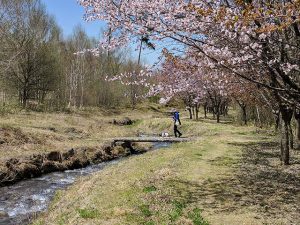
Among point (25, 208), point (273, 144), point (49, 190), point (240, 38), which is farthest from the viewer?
point (273, 144)

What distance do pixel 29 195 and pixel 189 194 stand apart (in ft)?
26.6

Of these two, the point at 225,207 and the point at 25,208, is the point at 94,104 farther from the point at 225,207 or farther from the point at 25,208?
the point at 225,207

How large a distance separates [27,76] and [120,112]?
19.1 metres

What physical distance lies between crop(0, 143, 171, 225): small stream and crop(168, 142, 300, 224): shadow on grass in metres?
5.55

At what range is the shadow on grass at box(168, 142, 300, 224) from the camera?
11.8 m

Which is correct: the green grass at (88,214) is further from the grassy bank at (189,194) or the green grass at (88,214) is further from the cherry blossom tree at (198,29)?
the cherry blossom tree at (198,29)

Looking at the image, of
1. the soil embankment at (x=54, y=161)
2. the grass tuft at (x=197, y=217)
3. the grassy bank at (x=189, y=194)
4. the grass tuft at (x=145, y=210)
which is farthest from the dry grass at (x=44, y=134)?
the grass tuft at (x=197, y=217)

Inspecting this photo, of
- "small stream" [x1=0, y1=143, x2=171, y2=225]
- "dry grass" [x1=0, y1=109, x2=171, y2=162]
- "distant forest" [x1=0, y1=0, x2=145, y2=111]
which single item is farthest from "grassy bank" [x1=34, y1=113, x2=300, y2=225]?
"distant forest" [x1=0, y1=0, x2=145, y2=111]

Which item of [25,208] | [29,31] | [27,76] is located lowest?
[25,208]

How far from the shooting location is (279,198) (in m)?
12.8

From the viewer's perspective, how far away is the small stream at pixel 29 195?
573 inches

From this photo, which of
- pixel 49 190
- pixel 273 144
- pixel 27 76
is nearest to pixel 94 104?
pixel 27 76

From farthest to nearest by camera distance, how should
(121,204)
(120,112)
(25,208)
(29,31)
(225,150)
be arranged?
(120,112) < (29,31) < (225,150) < (25,208) < (121,204)

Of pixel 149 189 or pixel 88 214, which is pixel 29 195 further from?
pixel 88 214
